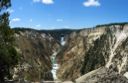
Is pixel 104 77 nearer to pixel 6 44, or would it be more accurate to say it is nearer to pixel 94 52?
pixel 6 44

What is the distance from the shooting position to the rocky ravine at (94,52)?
304 ft

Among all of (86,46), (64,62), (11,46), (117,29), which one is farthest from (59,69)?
(11,46)

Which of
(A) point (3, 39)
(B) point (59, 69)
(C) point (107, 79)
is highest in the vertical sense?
(A) point (3, 39)

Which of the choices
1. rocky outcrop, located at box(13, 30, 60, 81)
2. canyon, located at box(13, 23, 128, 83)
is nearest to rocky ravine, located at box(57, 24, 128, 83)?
canyon, located at box(13, 23, 128, 83)

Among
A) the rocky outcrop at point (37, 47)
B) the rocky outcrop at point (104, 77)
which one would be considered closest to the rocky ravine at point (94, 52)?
the rocky outcrop at point (37, 47)

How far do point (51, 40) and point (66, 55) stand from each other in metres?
25.4

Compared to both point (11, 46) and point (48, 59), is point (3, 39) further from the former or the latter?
point (48, 59)

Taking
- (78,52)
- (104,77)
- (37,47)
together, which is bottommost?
(78,52)

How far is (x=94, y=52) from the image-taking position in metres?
103

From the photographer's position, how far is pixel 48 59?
115 metres

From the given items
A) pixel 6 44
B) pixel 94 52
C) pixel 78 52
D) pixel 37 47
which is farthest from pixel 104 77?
pixel 37 47

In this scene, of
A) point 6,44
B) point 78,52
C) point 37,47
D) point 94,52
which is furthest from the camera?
point 37,47

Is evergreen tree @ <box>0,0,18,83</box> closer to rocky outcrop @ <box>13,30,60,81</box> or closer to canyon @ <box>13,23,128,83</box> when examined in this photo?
canyon @ <box>13,23,128,83</box>

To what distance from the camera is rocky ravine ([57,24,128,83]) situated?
92688 mm
